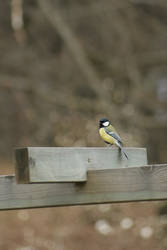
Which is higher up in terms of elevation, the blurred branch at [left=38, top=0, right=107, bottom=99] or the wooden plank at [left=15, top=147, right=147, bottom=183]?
the blurred branch at [left=38, top=0, right=107, bottom=99]

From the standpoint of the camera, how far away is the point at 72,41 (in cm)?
1337

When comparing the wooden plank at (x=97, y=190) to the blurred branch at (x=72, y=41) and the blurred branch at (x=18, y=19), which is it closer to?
the blurred branch at (x=72, y=41)

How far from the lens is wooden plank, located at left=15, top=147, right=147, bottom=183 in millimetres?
2984

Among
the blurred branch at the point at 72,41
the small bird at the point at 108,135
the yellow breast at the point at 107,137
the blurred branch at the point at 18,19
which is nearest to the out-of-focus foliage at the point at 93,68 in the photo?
the blurred branch at the point at 18,19

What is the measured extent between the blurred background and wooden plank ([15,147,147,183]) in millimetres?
6314

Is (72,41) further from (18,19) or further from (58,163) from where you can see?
(58,163)

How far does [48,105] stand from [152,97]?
4300 millimetres

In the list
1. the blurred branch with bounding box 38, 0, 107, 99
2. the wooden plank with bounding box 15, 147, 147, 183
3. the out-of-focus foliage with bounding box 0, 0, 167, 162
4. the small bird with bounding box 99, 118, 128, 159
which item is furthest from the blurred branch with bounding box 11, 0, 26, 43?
the wooden plank with bounding box 15, 147, 147, 183

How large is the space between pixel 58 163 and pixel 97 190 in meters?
0.32

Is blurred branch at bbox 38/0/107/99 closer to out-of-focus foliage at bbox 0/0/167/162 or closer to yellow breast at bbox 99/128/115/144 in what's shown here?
out-of-focus foliage at bbox 0/0/167/162

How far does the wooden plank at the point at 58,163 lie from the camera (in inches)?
117

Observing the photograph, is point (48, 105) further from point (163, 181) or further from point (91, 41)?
point (163, 181)

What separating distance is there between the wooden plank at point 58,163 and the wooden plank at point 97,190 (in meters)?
0.09

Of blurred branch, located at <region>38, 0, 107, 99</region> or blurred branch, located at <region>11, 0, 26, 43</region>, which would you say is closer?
blurred branch, located at <region>38, 0, 107, 99</region>
